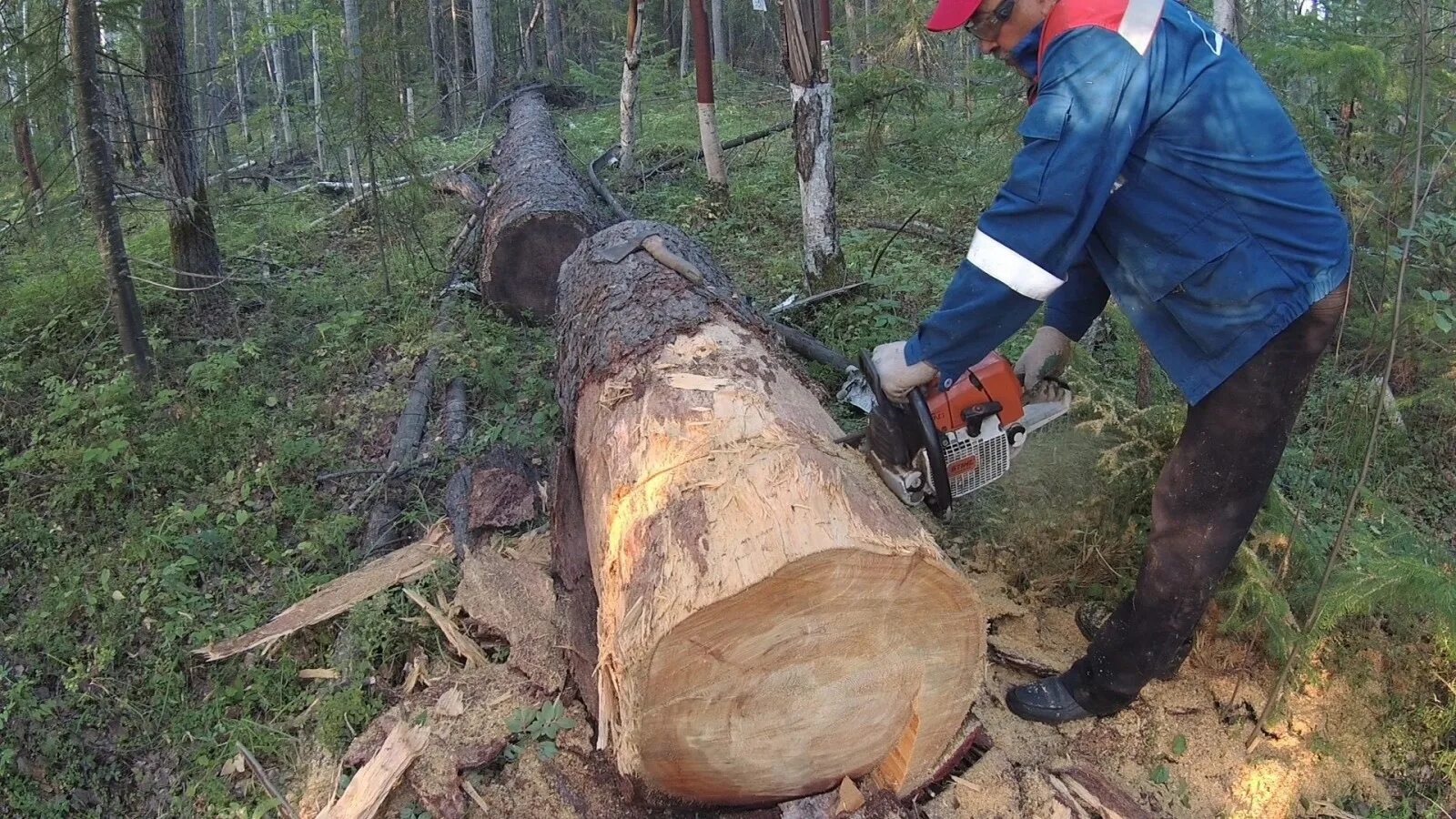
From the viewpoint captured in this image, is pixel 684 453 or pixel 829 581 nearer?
pixel 829 581

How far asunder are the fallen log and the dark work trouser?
622 mm

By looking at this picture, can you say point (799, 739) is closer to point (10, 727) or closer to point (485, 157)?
point (10, 727)

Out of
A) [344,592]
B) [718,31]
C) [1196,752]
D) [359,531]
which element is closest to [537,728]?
[344,592]

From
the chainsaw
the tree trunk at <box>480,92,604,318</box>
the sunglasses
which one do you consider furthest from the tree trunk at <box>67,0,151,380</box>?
the sunglasses

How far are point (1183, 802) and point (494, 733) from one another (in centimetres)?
212

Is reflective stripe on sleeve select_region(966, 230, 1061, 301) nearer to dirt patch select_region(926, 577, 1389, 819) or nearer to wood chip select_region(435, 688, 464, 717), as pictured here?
dirt patch select_region(926, 577, 1389, 819)

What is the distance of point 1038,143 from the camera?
82.0 inches

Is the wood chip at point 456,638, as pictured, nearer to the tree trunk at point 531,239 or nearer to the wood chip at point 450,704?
the wood chip at point 450,704

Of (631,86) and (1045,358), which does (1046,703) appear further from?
(631,86)

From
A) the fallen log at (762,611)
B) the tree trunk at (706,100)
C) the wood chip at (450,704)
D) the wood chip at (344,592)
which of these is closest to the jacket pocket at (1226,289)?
the fallen log at (762,611)

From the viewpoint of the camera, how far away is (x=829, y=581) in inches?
77.9

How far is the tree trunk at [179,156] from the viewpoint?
578cm

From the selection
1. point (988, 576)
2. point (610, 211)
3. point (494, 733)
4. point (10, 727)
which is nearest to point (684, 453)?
point (494, 733)

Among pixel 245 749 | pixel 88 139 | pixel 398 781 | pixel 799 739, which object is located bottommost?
pixel 245 749
